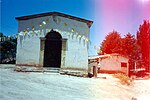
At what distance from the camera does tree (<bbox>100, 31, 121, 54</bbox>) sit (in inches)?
1227

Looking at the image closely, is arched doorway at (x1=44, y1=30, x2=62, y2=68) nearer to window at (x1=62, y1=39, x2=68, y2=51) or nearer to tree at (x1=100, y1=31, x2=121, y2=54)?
window at (x1=62, y1=39, x2=68, y2=51)

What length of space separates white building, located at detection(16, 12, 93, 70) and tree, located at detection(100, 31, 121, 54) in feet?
55.9

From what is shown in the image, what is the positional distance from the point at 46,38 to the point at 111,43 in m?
19.2

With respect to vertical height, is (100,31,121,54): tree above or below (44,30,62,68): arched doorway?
above

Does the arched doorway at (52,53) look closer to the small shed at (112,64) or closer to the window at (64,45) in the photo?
the window at (64,45)

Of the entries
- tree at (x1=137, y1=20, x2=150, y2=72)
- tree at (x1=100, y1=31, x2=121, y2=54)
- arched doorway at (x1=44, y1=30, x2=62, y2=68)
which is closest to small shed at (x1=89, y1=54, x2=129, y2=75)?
arched doorway at (x1=44, y1=30, x2=62, y2=68)

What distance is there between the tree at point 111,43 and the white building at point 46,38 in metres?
17.0

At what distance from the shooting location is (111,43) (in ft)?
106

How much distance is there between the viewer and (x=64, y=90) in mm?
8789

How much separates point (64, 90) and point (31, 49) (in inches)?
229

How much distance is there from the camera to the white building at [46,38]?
13.9 meters

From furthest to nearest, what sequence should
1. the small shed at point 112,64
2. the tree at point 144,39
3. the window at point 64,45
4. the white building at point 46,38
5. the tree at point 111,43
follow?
the tree at point 111,43
the tree at point 144,39
the small shed at point 112,64
the window at point 64,45
the white building at point 46,38

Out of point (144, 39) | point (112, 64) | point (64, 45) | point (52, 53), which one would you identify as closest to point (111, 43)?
point (144, 39)

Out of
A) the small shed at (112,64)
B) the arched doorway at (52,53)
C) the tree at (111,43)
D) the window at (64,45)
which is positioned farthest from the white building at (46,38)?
the tree at (111,43)
